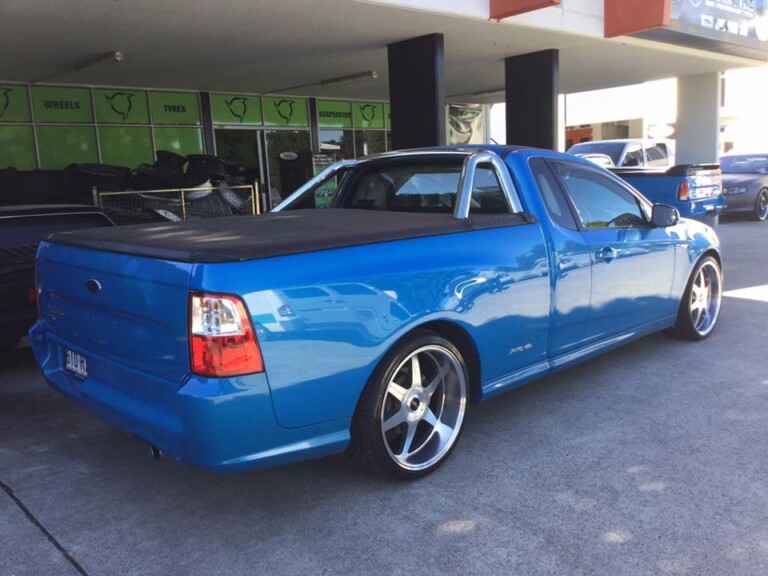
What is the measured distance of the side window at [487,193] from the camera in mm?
4168

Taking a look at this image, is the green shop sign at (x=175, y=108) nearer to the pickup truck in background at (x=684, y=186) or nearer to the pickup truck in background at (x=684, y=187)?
the pickup truck in background at (x=684, y=186)

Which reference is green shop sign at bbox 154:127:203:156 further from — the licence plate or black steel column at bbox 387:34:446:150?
the licence plate

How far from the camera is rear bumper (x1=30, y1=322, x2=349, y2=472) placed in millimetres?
2678

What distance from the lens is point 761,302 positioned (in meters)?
7.44

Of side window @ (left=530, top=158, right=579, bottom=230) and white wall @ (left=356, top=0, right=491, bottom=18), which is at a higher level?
white wall @ (left=356, top=0, right=491, bottom=18)

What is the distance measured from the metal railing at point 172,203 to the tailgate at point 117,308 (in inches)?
238

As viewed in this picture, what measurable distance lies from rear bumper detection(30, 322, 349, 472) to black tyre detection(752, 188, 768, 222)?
53.9ft

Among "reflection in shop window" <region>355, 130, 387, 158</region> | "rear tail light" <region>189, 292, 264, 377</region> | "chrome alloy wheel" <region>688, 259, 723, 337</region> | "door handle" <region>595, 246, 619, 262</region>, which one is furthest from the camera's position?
"reflection in shop window" <region>355, 130, 387, 158</region>

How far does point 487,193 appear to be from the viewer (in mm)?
4191

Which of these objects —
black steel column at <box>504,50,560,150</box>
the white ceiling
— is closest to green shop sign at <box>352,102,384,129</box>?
the white ceiling

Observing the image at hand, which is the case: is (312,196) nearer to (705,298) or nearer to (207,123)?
(705,298)

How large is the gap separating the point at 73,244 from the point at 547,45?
31.1 ft

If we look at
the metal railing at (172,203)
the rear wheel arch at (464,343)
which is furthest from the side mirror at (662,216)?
the metal railing at (172,203)

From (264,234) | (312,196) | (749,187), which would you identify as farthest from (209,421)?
(749,187)
